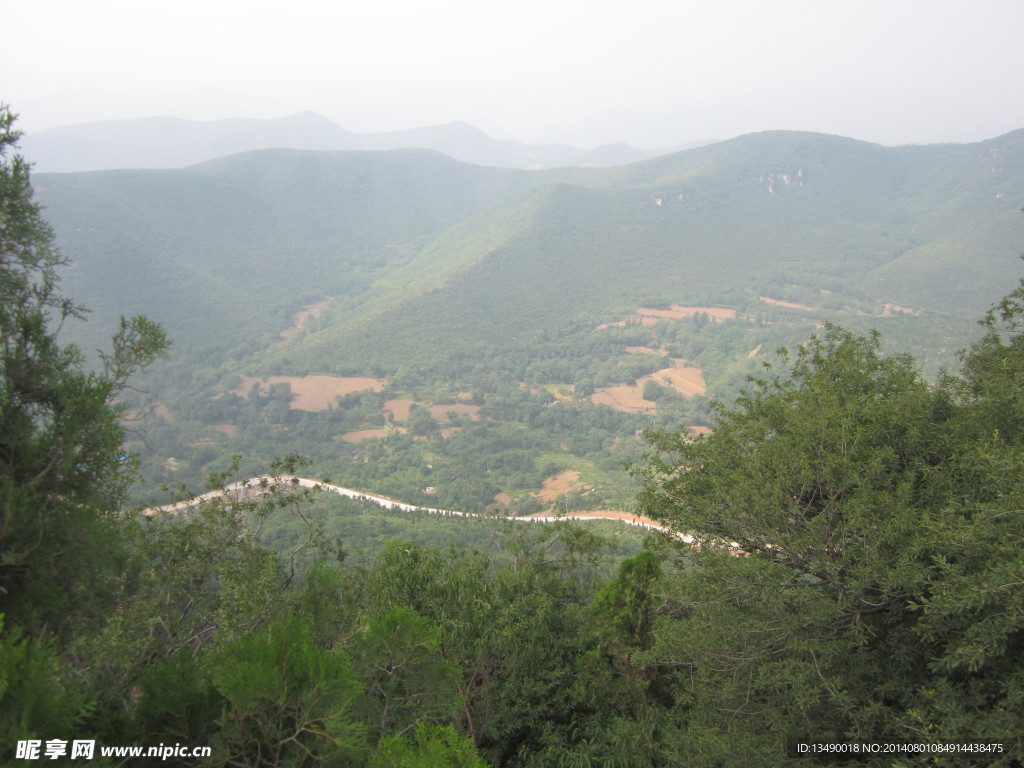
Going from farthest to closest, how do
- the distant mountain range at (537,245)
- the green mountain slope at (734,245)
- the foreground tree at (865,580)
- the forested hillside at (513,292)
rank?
the green mountain slope at (734,245)
the distant mountain range at (537,245)
the forested hillside at (513,292)
the foreground tree at (865,580)

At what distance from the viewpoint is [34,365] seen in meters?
5.13

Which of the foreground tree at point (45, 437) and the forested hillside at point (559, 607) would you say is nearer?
the forested hillside at point (559, 607)

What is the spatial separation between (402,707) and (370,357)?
73.5m

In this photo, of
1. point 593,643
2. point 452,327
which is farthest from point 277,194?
point 593,643

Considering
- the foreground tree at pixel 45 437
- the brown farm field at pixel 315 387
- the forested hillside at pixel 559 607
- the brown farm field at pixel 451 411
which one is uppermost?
the foreground tree at pixel 45 437

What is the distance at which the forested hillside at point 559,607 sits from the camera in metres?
4.34

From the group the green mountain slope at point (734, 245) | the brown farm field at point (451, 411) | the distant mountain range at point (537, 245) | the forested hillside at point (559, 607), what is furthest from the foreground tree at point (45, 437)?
the green mountain slope at point (734, 245)

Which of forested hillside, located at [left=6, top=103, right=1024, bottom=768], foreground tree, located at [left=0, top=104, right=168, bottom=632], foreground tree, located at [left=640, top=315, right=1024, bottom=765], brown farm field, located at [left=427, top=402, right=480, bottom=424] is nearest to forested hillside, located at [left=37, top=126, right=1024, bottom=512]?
brown farm field, located at [left=427, top=402, right=480, bottom=424]

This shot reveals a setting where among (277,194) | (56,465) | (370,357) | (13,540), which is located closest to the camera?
(13,540)

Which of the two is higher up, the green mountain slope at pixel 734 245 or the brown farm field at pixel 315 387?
the green mountain slope at pixel 734 245

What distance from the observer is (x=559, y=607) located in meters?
12.9

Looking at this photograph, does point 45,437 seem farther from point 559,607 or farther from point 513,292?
point 513,292

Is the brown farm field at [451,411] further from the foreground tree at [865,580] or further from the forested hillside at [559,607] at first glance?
the foreground tree at [865,580]

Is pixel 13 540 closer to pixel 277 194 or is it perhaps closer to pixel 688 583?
pixel 688 583
